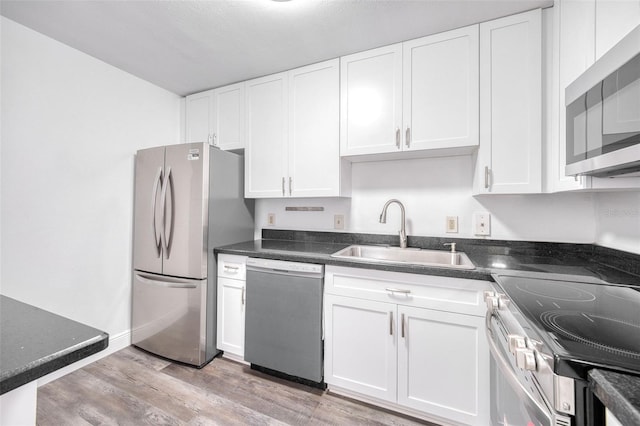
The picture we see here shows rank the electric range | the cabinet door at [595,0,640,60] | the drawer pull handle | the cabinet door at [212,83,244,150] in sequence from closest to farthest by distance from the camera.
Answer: the electric range → the cabinet door at [595,0,640,60] → the drawer pull handle → the cabinet door at [212,83,244,150]

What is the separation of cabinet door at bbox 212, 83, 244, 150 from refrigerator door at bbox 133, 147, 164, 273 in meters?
0.53

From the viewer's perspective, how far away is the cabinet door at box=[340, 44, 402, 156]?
5.89 ft

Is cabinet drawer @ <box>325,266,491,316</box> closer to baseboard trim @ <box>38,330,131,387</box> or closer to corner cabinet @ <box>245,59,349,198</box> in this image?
corner cabinet @ <box>245,59,349,198</box>

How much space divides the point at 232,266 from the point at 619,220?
2336 millimetres

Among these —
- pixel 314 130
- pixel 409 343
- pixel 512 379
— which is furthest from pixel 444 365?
pixel 314 130

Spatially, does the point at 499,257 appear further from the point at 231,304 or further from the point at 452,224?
the point at 231,304

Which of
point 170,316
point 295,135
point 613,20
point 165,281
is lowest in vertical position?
point 170,316

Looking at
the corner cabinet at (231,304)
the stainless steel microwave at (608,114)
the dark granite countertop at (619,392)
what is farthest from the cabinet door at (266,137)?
the dark granite countertop at (619,392)

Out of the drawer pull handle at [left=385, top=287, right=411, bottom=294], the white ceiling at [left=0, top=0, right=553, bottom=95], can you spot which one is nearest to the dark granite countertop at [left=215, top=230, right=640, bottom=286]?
the drawer pull handle at [left=385, top=287, right=411, bottom=294]

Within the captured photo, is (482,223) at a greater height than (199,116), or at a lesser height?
lesser

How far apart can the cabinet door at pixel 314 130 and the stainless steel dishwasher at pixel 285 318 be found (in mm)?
655

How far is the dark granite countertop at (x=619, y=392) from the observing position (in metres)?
0.44

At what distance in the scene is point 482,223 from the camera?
1.81m

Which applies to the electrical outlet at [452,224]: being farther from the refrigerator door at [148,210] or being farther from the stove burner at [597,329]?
the refrigerator door at [148,210]
